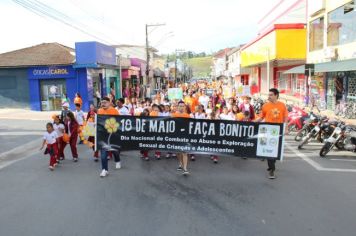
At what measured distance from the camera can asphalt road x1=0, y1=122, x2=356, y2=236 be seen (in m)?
4.93

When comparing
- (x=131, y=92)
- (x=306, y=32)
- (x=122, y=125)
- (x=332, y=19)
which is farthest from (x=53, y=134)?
(x=131, y=92)

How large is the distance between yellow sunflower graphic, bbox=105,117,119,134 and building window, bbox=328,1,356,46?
14325 millimetres

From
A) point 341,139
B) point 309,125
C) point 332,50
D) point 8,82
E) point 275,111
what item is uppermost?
point 332,50

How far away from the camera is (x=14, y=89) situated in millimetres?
25734

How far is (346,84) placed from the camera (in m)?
18.5

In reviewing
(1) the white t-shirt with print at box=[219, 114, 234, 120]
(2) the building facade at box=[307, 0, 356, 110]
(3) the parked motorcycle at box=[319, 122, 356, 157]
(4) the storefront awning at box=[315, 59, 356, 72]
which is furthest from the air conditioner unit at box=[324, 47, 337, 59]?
(1) the white t-shirt with print at box=[219, 114, 234, 120]

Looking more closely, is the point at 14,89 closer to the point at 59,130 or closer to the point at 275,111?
the point at 59,130

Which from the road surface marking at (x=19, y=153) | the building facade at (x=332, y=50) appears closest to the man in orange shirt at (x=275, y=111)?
the road surface marking at (x=19, y=153)

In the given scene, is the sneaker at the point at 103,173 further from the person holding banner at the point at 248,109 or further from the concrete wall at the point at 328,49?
the concrete wall at the point at 328,49

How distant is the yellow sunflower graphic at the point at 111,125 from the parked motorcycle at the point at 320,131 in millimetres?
5846

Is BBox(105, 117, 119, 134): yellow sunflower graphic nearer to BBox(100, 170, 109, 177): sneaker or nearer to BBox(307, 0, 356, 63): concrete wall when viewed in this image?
BBox(100, 170, 109, 177): sneaker

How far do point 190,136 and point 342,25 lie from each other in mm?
14973

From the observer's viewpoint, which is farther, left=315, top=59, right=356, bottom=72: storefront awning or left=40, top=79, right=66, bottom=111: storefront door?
left=40, top=79, right=66, bottom=111: storefront door

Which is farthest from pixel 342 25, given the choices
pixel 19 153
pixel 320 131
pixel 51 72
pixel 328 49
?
pixel 51 72
